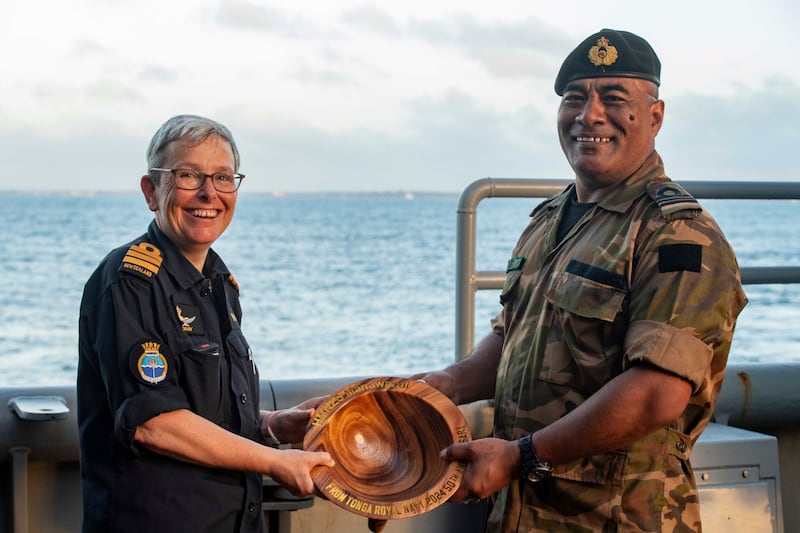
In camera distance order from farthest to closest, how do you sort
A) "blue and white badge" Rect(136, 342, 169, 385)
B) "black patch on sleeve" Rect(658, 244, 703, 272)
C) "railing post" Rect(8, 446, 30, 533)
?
"railing post" Rect(8, 446, 30, 533) → "black patch on sleeve" Rect(658, 244, 703, 272) → "blue and white badge" Rect(136, 342, 169, 385)

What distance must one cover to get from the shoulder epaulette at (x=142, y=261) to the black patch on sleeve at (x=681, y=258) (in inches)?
45.0

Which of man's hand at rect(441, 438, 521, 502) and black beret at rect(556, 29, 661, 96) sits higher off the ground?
black beret at rect(556, 29, 661, 96)

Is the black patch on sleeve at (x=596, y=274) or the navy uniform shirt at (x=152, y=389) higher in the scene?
the black patch on sleeve at (x=596, y=274)

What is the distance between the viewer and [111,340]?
2459 mm

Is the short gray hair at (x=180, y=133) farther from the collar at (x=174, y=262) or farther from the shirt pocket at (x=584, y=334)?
the shirt pocket at (x=584, y=334)

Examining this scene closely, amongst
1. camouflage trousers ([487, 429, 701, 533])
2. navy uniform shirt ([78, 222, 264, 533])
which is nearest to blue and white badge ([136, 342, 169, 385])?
navy uniform shirt ([78, 222, 264, 533])

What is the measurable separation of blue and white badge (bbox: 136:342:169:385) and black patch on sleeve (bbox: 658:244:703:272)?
113 centimetres

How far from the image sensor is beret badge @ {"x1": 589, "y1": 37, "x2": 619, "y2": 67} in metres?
2.81

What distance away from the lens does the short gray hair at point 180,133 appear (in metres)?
2.63

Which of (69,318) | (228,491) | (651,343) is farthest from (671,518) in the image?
(69,318)

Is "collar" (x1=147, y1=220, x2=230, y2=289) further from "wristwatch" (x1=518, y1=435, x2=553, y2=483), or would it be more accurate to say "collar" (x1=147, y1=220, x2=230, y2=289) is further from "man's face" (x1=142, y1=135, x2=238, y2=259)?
"wristwatch" (x1=518, y1=435, x2=553, y2=483)

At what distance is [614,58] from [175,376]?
131cm

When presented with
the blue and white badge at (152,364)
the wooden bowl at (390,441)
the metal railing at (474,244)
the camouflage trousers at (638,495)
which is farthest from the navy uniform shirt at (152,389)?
the metal railing at (474,244)

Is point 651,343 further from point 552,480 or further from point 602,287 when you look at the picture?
point 552,480
